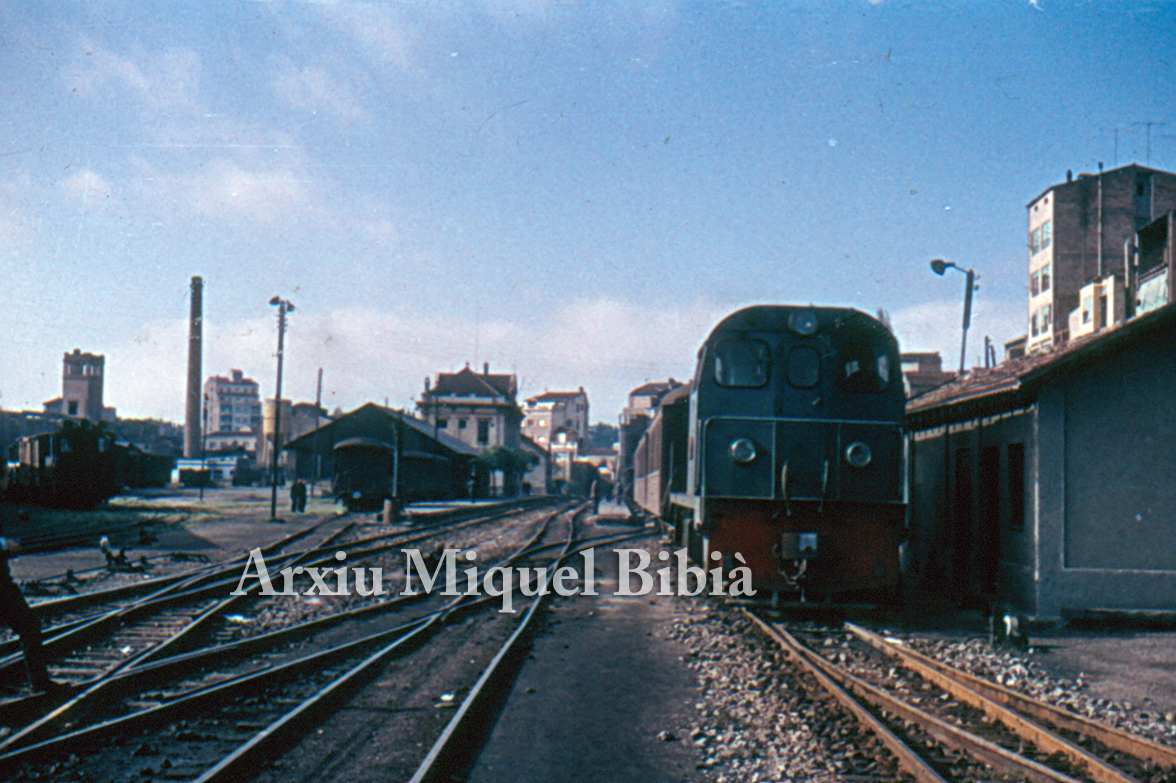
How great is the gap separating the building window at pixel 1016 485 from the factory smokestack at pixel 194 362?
58.8m

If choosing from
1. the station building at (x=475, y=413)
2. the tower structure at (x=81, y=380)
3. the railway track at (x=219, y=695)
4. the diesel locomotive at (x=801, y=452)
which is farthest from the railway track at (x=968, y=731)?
the tower structure at (x=81, y=380)

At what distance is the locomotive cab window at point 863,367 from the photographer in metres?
10.5

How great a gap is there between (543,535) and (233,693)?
58.0 feet

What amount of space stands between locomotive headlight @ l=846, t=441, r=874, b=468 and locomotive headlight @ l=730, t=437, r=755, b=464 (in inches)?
44.2

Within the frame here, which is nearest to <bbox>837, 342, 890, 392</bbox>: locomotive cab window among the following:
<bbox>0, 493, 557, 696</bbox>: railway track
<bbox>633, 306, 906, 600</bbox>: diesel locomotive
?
<bbox>633, 306, 906, 600</bbox>: diesel locomotive

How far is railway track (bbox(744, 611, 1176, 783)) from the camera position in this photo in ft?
16.0

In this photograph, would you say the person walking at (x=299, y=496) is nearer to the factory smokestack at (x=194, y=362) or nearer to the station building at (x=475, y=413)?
the factory smokestack at (x=194, y=362)

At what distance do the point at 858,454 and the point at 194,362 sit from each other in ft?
194

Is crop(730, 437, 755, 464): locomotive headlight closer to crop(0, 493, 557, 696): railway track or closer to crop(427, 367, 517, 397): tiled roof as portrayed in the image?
crop(0, 493, 557, 696): railway track

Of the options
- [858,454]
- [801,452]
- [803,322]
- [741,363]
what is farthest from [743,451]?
[803,322]

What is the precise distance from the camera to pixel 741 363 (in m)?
10.6

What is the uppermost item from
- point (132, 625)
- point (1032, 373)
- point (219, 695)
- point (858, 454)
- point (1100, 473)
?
point (1032, 373)

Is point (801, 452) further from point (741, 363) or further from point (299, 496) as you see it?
point (299, 496)

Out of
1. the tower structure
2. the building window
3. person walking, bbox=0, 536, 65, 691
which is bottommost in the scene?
person walking, bbox=0, 536, 65, 691
